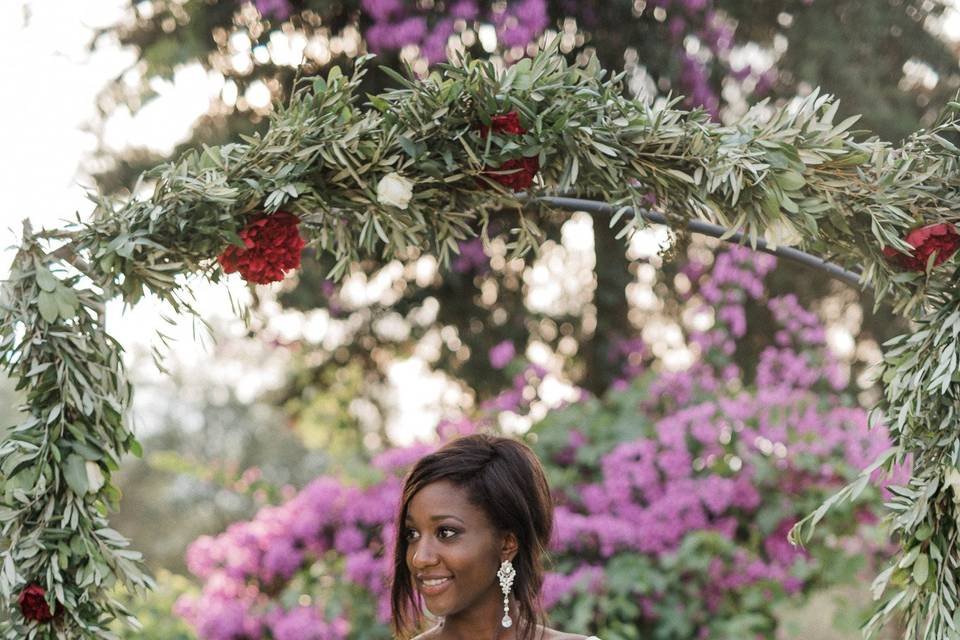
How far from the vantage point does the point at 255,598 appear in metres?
5.63

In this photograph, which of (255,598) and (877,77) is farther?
(877,77)

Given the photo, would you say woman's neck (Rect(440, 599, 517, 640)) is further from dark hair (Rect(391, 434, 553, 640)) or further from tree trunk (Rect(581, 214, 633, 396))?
tree trunk (Rect(581, 214, 633, 396))

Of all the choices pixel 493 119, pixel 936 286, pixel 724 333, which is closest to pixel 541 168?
pixel 493 119

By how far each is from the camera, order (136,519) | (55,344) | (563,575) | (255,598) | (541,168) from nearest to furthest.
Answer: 1. (55,344)
2. (541,168)
3. (563,575)
4. (255,598)
5. (136,519)

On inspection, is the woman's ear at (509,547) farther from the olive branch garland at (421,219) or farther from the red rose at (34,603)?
the red rose at (34,603)

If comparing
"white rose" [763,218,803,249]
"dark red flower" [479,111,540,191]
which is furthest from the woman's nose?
"white rose" [763,218,803,249]

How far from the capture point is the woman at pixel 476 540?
2.83m

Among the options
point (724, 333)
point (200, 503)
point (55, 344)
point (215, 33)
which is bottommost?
point (55, 344)

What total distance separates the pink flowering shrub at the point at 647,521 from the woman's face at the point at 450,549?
202 cm

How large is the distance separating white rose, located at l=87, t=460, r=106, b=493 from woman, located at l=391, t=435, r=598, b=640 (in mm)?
707

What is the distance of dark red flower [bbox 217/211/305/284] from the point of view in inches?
113

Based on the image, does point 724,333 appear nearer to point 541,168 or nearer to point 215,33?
point 215,33

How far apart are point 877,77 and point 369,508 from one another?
10.7ft

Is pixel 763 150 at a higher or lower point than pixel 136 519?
lower
